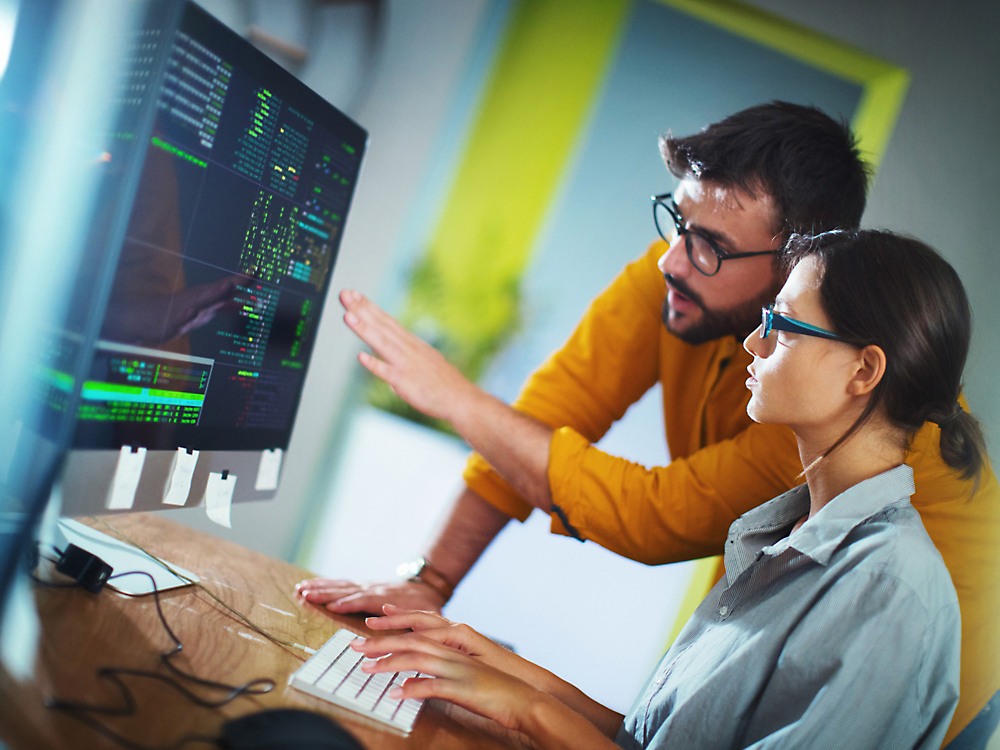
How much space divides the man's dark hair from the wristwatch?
95 centimetres

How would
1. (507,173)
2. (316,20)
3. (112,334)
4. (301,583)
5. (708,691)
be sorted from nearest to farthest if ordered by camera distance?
1. (112,334)
2. (708,691)
3. (301,583)
4. (316,20)
5. (507,173)

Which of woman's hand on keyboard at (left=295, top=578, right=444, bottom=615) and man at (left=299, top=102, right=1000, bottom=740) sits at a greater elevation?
man at (left=299, top=102, right=1000, bottom=740)

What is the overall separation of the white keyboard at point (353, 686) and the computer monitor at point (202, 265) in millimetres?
301

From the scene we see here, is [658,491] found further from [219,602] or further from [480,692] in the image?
[219,602]

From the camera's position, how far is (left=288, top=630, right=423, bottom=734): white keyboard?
0.77 meters

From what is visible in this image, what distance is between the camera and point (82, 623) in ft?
2.45

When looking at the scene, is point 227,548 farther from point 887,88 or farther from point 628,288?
point 887,88

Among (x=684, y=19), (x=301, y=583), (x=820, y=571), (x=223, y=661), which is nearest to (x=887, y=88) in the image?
(x=684, y=19)

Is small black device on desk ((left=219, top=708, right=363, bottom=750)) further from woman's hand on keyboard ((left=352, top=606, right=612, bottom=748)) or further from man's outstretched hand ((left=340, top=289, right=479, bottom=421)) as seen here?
man's outstretched hand ((left=340, top=289, right=479, bottom=421))

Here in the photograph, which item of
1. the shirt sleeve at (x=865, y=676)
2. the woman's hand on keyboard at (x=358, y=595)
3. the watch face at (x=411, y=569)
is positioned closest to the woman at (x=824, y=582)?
the shirt sleeve at (x=865, y=676)

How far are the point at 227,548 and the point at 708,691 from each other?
89 cm

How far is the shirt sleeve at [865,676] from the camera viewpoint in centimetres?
71

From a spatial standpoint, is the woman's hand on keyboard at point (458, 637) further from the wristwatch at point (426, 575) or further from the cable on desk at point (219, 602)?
the wristwatch at point (426, 575)

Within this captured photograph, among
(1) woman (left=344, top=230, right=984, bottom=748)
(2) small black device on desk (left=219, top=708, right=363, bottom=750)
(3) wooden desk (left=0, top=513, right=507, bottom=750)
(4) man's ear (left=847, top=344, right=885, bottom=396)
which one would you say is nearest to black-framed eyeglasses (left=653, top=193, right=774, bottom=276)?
(1) woman (left=344, top=230, right=984, bottom=748)
